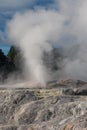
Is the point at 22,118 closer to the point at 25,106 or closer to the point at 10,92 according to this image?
the point at 25,106

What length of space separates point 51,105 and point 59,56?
69.8ft

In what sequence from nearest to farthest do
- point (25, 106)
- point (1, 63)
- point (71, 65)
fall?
point (25, 106), point (71, 65), point (1, 63)

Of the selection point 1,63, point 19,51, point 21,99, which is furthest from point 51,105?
point 1,63

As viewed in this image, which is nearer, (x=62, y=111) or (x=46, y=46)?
(x=62, y=111)

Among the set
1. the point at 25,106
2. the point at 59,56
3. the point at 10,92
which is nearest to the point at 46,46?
the point at 59,56

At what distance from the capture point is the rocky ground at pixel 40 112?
388 inches

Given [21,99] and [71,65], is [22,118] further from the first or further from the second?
[71,65]

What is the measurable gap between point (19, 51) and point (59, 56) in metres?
4.10

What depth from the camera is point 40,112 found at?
1264cm

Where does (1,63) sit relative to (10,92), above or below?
above

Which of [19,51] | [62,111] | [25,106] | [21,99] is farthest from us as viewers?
[19,51]

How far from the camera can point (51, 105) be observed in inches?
509

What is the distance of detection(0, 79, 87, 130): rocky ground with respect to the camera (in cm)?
985

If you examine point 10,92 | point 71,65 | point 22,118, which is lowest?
point 22,118
